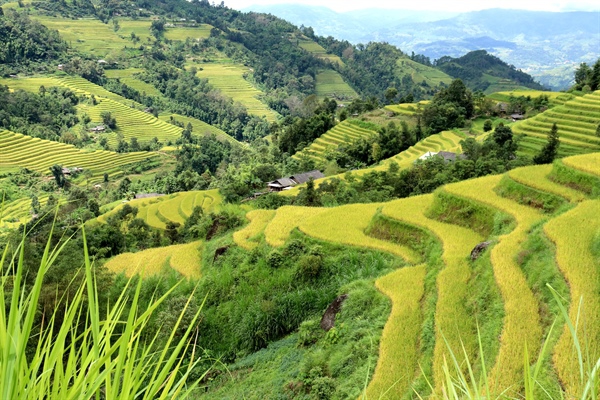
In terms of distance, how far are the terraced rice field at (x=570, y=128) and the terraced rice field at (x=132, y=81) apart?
66392 millimetres

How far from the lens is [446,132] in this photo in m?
38.1

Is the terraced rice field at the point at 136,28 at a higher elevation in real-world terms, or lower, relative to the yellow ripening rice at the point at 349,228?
higher

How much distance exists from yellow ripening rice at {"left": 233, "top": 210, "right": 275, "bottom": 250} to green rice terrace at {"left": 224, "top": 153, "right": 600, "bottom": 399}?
79mm

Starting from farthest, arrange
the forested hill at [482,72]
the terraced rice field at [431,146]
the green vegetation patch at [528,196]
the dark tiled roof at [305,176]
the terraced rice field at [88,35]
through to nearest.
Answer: the forested hill at [482,72] → the terraced rice field at [88,35] → the terraced rice field at [431,146] → the dark tiled roof at [305,176] → the green vegetation patch at [528,196]

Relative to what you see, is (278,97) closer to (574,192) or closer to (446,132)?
(446,132)

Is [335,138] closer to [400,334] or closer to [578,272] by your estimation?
[400,334]

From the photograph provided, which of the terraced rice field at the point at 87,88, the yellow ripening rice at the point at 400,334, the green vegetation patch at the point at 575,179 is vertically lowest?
the terraced rice field at the point at 87,88

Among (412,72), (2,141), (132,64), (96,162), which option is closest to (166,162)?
(96,162)

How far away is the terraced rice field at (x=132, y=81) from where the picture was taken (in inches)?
3063

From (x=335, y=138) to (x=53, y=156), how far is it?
3086 centimetres

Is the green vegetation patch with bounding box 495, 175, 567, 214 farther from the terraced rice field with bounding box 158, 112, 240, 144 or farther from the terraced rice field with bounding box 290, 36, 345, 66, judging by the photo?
the terraced rice field with bounding box 290, 36, 345, 66

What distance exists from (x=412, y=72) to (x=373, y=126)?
5764cm

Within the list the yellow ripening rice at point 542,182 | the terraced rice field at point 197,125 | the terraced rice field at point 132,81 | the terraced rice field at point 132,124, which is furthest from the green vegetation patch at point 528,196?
the terraced rice field at point 132,81

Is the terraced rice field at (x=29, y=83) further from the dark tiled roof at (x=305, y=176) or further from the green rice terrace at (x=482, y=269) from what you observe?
the green rice terrace at (x=482, y=269)
